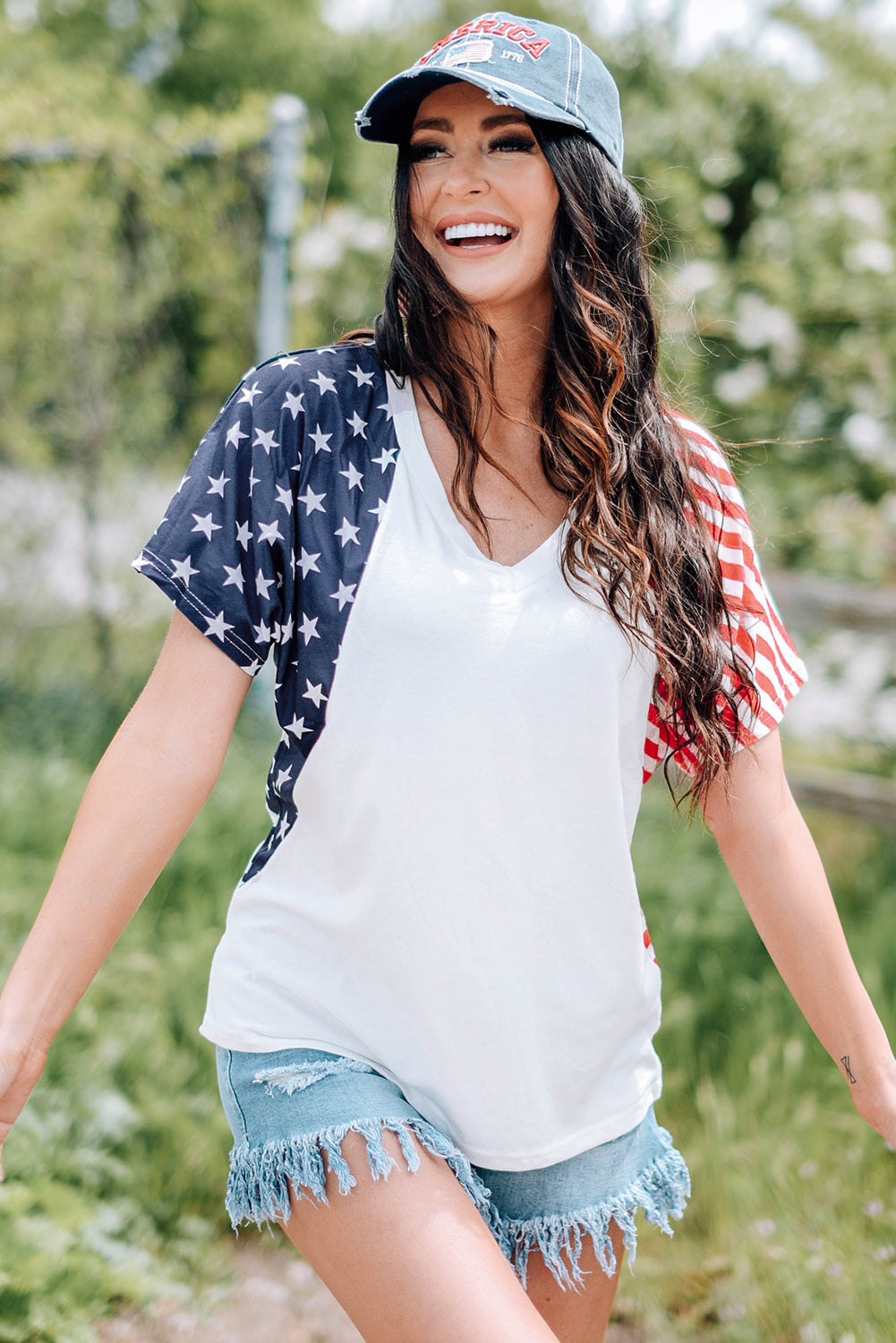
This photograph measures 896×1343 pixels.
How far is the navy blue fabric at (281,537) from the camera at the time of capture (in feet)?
4.64

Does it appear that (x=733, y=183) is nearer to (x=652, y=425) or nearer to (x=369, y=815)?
(x=652, y=425)

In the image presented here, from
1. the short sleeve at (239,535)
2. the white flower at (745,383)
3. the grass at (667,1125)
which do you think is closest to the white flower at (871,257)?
the white flower at (745,383)

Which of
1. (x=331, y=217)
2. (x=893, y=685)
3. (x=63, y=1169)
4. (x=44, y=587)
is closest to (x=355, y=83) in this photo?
(x=331, y=217)

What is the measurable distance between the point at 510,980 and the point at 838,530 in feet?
12.3

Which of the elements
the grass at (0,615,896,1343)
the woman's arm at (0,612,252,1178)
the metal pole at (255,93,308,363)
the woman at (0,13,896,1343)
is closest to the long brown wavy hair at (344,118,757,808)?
the woman at (0,13,896,1343)

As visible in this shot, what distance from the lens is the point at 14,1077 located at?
1319 mm

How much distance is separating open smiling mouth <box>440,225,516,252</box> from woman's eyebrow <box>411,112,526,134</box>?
122mm

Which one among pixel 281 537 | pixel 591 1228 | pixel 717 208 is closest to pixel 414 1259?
pixel 591 1228

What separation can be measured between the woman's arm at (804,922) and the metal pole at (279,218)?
3.71 meters

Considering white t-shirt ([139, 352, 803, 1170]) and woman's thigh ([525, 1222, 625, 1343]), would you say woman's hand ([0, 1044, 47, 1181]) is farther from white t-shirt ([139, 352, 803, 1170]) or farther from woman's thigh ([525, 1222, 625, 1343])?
woman's thigh ([525, 1222, 625, 1343])

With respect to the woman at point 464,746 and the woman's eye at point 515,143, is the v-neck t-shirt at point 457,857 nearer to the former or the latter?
the woman at point 464,746

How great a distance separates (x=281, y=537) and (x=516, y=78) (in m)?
0.63

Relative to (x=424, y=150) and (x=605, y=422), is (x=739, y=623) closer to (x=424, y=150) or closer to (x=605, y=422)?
(x=605, y=422)

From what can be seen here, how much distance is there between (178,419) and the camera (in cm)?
514
